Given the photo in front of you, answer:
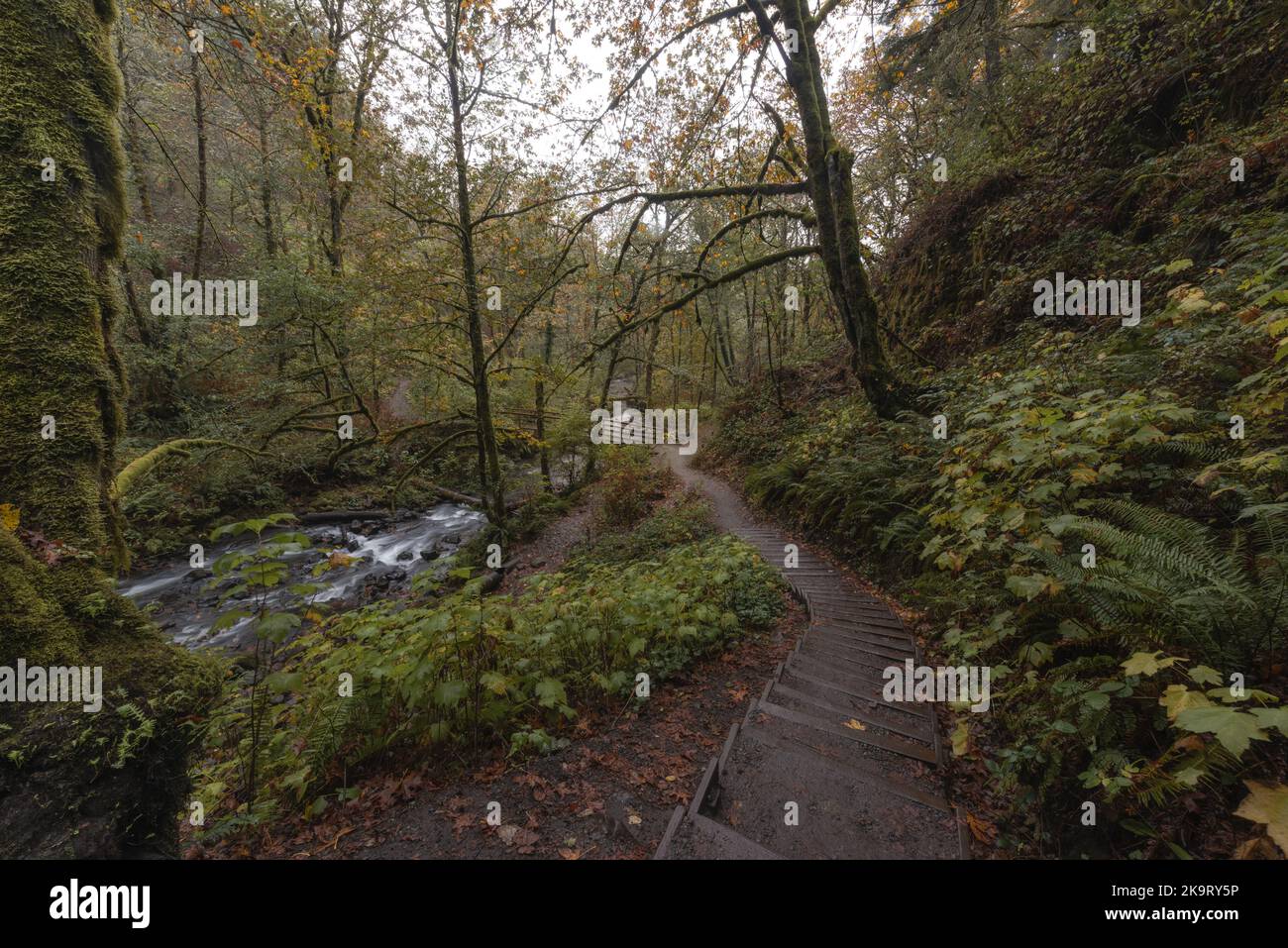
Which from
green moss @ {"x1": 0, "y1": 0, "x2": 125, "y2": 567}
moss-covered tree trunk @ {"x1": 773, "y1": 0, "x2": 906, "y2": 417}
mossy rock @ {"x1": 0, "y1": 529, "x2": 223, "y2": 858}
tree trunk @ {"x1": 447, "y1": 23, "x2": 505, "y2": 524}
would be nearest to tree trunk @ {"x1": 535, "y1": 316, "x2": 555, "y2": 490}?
tree trunk @ {"x1": 447, "y1": 23, "x2": 505, "y2": 524}

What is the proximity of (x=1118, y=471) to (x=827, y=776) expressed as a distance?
341 centimetres

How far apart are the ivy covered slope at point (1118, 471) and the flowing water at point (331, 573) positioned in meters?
6.91

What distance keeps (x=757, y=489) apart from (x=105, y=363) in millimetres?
12146

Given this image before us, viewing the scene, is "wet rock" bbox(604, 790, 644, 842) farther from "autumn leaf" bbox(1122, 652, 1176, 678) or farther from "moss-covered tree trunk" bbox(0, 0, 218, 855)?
"autumn leaf" bbox(1122, 652, 1176, 678)

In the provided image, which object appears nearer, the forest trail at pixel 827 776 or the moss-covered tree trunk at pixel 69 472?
the moss-covered tree trunk at pixel 69 472

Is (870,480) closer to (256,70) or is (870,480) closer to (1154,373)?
(1154,373)

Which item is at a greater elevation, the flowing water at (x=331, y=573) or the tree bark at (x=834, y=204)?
the tree bark at (x=834, y=204)

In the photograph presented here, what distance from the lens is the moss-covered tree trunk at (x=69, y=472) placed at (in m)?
1.75

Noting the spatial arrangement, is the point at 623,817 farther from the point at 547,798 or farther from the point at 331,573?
the point at 331,573

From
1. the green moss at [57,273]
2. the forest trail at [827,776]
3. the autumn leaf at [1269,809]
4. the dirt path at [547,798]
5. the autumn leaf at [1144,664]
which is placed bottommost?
the dirt path at [547,798]

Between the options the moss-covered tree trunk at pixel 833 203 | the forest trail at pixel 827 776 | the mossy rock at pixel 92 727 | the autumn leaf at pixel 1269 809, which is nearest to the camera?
the autumn leaf at pixel 1269 809

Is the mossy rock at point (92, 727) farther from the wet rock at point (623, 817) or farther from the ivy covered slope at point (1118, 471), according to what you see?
the ivy covered slope at point (1118, 471)

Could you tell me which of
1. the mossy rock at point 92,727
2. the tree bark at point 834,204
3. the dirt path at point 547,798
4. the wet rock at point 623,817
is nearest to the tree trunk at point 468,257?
the tree bark at point 834,204

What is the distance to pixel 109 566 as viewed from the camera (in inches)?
103
